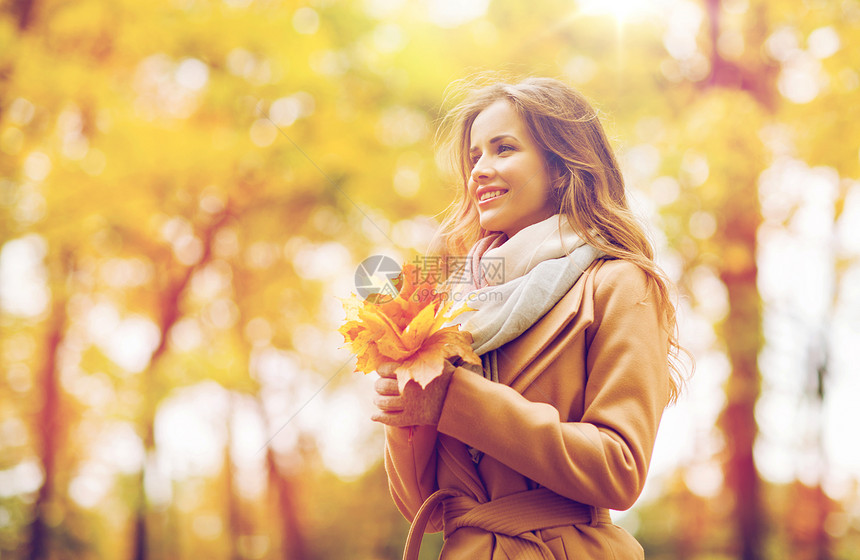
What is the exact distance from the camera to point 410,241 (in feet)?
20.1

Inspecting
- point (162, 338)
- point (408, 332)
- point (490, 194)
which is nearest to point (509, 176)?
point (490, 194)

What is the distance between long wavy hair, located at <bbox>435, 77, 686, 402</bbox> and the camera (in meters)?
1.64

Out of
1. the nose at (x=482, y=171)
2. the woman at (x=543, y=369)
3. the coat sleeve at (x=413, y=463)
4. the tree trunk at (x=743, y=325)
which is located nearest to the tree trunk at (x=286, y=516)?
the tree trunk at (x=743, y=325)

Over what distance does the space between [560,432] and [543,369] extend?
19 cm

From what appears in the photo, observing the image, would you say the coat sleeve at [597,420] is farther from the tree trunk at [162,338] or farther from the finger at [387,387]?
the tree trunk at [162,338]

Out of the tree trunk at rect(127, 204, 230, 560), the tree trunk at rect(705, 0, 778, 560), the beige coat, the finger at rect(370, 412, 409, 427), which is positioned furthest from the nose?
the tree trunk at rect(127, 204, 230, 560)

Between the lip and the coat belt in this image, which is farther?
the lip

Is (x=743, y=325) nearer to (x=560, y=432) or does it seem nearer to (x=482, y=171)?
(x=482, y=171)

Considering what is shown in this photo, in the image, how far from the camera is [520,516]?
1.47 m

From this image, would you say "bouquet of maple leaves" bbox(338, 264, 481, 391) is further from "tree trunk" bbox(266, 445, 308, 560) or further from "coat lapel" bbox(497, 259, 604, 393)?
"tree trunk" bbox(266, 445, 308, 560)

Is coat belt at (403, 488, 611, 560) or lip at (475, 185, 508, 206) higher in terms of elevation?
lip at (475, 185, 508, 206)

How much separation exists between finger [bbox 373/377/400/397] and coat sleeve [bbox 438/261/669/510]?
4.3 inches

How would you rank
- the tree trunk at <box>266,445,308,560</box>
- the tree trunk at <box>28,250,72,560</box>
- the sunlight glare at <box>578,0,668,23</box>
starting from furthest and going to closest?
the tree trunk at <box>266,445,308,560</box> → the tree trunk at <box>28,250,72,560</box> → the sunlight glare at <box>578,0,668,23</box>

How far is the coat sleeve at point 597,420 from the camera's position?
1354 mm
